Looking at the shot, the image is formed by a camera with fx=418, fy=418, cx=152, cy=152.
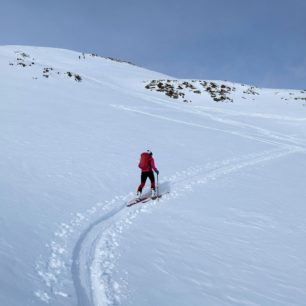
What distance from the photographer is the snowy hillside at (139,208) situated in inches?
308

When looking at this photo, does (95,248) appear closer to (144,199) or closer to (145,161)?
(144,199)

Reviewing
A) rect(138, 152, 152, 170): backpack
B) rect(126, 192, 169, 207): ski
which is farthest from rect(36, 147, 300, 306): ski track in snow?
rect(138, 152, 152, 170): backpack

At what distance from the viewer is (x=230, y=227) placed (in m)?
12.4

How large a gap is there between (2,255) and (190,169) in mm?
12558

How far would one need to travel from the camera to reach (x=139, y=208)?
13742 mm

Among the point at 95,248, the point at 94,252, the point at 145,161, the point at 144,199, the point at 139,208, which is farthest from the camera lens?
→ the point at 145,161

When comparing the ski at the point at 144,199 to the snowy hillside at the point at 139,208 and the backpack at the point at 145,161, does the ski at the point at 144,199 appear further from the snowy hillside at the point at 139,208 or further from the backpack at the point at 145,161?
the backpack at the point at 145,161

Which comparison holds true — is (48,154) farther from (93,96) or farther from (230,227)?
(93,96)

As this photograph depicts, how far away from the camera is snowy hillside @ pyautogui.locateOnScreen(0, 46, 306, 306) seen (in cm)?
782

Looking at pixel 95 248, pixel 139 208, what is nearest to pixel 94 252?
pixel 95 248

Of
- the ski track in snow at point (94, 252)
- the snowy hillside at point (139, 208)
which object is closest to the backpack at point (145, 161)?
the snowy hillside at point (139, 208)

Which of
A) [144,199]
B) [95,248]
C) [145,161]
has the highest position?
[145,161]

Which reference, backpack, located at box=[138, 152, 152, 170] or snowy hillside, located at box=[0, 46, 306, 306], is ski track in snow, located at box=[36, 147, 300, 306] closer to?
snowy hillside, located at box=[0, 46, 306, 306]

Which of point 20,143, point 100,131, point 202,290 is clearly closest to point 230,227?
point 202,290
